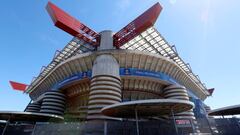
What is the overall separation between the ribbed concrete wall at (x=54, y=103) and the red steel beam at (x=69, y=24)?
1372cm

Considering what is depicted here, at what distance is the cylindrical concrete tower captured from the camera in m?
24.5

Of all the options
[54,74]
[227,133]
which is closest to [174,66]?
[227,133]

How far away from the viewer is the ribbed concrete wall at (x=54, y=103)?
33.1m

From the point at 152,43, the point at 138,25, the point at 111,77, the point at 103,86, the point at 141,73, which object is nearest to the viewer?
the point at 103,86

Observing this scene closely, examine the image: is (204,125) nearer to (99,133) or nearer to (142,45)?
(99,133)

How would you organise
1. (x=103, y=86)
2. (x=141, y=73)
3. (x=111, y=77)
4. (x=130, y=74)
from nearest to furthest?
1. (x=103, y=86)
2. (x=111, y=77)
3. (x=130, y=74)
4. (x=141, y=73)

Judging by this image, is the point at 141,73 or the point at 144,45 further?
the point at 144,45

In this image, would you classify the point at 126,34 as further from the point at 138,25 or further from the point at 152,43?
the point at 152,43

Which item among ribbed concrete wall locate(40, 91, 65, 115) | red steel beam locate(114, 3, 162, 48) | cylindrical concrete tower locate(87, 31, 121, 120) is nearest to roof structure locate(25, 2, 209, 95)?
red steel beam locate(114, 3, 162, 48)

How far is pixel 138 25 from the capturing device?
2906 cm

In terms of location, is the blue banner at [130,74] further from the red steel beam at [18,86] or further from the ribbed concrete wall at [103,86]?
the red steel beam at [18,86]

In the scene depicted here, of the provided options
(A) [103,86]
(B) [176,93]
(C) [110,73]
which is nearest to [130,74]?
(C) [110,73]

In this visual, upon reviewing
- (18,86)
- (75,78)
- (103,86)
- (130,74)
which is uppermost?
(18,86)

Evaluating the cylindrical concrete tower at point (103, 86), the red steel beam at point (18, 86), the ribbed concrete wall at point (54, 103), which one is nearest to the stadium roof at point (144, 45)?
the ribbed concrete wall at point (54, 103)
